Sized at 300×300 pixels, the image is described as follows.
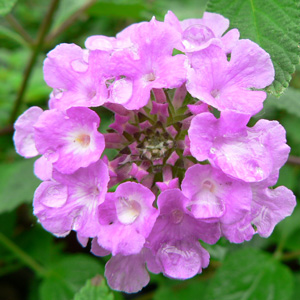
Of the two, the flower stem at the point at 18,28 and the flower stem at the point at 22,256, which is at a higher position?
the flower stem at the point at 18,28

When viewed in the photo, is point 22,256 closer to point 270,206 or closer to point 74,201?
point 74,201

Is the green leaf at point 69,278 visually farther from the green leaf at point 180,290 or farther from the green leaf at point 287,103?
the green leaf at point 287,103

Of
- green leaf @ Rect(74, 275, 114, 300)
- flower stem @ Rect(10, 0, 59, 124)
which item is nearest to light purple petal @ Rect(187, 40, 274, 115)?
green leaf @ Rect(74, 275, 114, 300)

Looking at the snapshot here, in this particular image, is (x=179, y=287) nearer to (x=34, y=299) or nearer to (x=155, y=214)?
(x=34, y=299)

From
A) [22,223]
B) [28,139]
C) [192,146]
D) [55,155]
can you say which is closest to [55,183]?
[55,155]

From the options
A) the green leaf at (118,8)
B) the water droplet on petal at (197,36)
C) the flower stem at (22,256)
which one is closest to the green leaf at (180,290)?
the flower stem at (22,256)

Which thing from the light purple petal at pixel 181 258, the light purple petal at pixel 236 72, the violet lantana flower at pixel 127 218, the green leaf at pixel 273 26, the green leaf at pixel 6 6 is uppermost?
the green leaf at pixel 273 26

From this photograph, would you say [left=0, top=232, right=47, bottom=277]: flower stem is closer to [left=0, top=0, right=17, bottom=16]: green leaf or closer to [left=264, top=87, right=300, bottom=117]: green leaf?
[left=0, top=0, right=17, bottom=16]: green leaf
